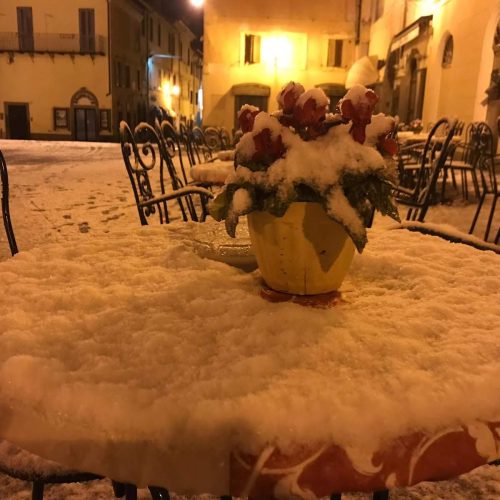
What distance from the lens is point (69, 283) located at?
1147 millimetres

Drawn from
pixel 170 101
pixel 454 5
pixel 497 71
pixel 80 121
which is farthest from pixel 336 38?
pixel 170 101

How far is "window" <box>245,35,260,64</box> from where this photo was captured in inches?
784

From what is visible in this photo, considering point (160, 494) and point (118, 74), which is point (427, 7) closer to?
point (160, 494)

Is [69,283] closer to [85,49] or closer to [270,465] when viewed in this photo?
[270,465]

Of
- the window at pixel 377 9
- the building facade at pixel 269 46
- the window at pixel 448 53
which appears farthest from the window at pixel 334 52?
the window at pixel 448 53

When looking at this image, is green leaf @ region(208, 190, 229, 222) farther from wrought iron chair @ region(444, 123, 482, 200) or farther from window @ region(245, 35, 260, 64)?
window @ region(245, 35, 260, 64)

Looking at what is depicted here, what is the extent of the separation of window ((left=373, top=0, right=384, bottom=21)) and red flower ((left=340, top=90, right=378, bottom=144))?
19.1 metres

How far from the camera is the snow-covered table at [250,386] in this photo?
2.11 feet

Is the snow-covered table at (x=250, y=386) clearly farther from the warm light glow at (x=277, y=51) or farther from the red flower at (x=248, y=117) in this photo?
the warm light glow at (x=277, y=51)

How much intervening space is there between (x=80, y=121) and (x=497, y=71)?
2193 centimetres

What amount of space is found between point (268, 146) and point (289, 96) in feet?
0.40

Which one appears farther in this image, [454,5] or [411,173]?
[454,5]

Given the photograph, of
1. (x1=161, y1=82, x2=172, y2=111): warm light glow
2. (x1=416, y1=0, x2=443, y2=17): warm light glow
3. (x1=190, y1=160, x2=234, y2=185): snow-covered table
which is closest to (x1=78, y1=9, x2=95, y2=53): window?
(x1=161, y1=82, x2=172, y2=111): warm light glow

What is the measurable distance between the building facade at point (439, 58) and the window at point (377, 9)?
0.11ft
